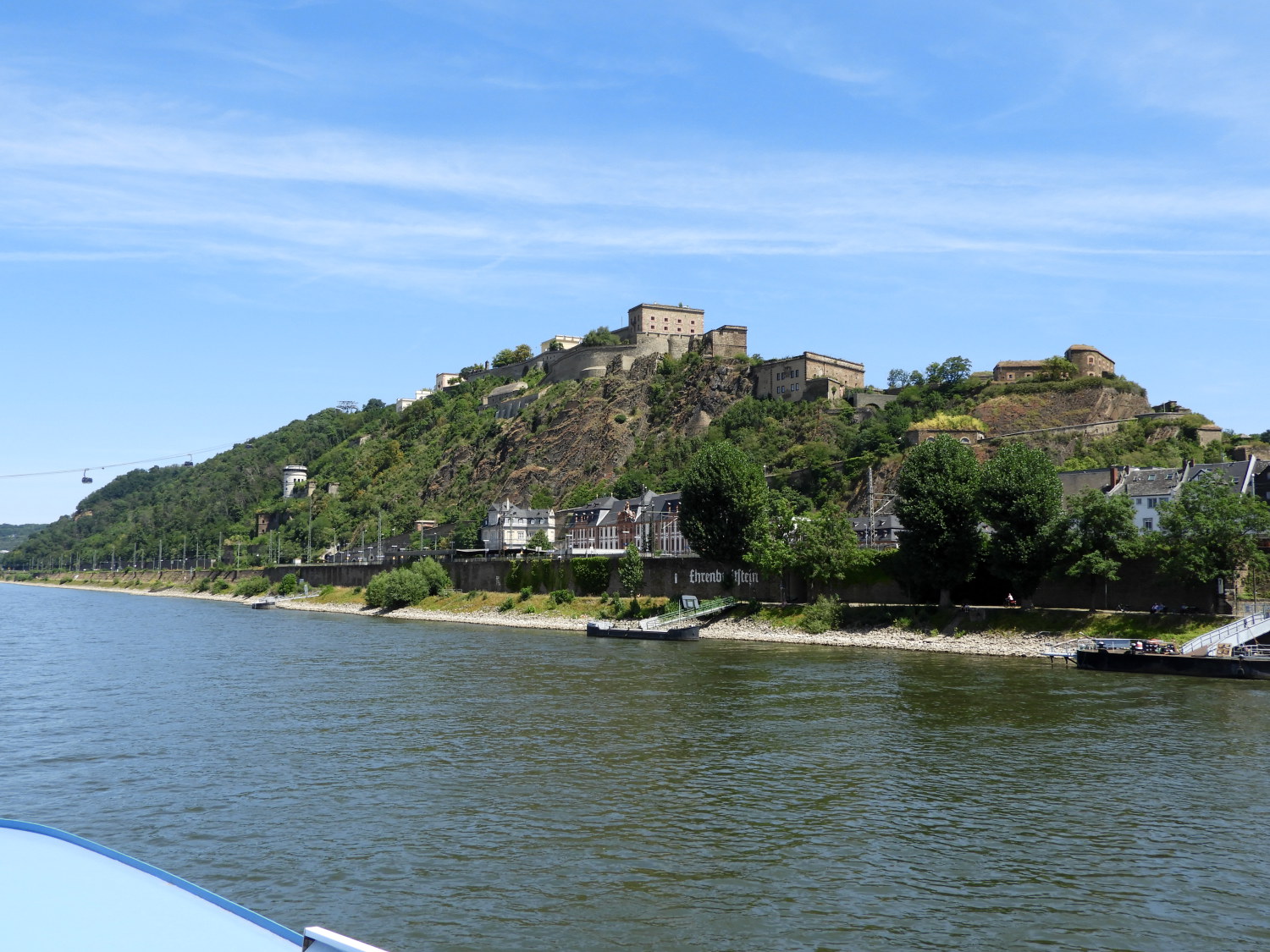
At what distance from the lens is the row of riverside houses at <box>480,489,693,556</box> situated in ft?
310

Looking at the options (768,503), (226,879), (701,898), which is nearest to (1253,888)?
(701,898)

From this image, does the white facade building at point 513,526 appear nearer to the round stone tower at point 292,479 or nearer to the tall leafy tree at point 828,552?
the tall leafy tree at point 828,552

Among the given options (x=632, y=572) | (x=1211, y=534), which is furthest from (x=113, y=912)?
(x=632, y=572)

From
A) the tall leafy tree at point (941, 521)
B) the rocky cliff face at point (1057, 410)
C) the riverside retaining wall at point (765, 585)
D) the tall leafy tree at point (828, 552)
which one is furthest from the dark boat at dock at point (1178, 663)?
the rocky cliff face at point (1057, 410)

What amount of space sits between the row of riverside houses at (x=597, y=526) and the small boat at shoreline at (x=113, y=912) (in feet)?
253

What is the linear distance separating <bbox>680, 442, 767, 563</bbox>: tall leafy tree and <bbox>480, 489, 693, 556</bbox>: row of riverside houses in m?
A: 12.9

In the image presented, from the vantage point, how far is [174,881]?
692cm

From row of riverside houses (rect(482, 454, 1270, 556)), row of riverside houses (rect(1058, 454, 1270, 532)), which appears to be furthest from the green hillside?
row of riverside houses (rect(1058, 454, 1270, 532))

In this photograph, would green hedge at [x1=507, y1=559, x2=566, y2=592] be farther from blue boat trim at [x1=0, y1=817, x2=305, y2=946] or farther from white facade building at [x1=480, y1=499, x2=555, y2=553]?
blue boat trim at [x1=0, y1=817, x2=305, y2=946]

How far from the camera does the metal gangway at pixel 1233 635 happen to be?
139 feet

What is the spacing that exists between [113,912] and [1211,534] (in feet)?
162

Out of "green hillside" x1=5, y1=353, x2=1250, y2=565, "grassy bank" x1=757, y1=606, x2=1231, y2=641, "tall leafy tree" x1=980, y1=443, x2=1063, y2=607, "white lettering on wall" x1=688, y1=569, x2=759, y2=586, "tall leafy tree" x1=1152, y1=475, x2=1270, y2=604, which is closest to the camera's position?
"tall leafy tree" x1=1152, y1=475, x2=1270, y2=604

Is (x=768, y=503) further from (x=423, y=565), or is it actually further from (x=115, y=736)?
(x=115, y=736)

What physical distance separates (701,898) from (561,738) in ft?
41.9
